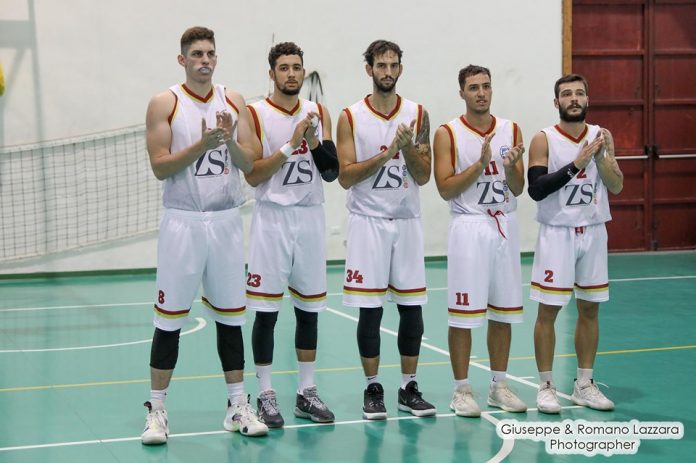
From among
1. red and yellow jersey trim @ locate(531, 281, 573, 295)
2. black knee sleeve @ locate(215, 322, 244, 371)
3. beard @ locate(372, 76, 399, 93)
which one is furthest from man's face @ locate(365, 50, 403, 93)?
black knee sleeve @ locate(215, 322, 244, 371)

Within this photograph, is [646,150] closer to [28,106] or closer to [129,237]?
[129,237]

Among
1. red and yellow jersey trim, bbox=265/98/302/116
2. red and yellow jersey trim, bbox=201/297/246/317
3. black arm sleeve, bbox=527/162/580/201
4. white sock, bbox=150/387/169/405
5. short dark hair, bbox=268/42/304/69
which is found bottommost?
white sock, bbox=150/387/169/405

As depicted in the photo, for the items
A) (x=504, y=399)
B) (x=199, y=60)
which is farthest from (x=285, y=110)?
(x=504, y=399)

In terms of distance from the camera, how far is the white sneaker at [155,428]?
5.82m

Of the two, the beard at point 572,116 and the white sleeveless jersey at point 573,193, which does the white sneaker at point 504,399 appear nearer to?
the white sleeveless jersey at point 573,193

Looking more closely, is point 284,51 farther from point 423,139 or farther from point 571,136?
point 571,136

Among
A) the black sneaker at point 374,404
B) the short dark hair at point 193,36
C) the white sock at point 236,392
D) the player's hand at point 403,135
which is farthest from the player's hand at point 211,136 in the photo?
the black sneaker at point 374,404

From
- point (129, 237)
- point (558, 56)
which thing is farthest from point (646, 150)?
point (129, 237)

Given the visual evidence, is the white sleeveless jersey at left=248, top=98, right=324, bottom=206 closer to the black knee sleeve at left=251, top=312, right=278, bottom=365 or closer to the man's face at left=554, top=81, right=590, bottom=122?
the black knee sleeve at left=251, top=312, right=278, bottom=365

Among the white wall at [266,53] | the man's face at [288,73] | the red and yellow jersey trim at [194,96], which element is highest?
the white wall at [266,53]

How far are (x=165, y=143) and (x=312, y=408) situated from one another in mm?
1973

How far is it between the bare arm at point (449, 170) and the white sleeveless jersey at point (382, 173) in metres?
0.18

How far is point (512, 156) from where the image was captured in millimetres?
6227

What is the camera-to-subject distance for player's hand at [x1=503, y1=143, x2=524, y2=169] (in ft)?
20.4
